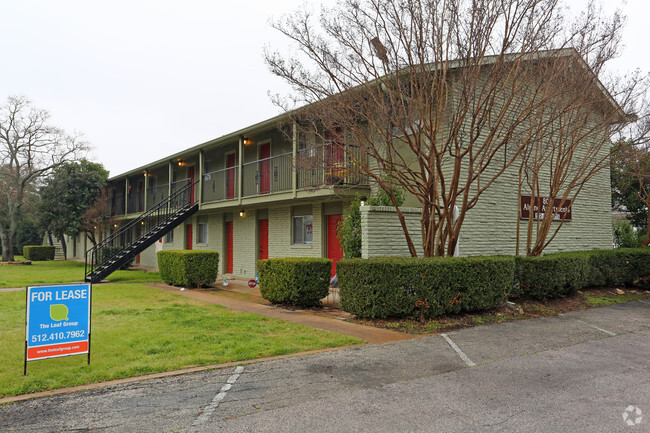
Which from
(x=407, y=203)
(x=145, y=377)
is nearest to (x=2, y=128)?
(x=407, y=203)

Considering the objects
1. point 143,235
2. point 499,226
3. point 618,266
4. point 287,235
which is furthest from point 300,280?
point 143,235

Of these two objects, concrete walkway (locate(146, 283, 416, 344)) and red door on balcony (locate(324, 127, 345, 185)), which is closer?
concrete walkway (locate(146, 283, 416, 344))

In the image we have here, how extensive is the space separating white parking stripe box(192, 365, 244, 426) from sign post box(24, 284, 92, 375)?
1974 mm

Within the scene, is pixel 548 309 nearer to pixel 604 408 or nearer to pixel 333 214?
pixel 604 408

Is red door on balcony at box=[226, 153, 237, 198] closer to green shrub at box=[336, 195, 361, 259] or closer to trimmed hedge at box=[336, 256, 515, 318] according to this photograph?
green shrub at box=[336, 195, 361, 259]

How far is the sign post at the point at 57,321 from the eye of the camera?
5129mm

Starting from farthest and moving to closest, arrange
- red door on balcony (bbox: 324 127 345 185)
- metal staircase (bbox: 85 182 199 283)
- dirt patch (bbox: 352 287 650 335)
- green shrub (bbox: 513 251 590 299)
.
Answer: metal staircase (bbox: 85 182 199 283) → red door on balcony (bbox: 324 127 345 185) → green shrub (bbox: 513 251 590 299) → dirt patch (bbox: 352 287 650 335)

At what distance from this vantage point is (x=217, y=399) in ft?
14.3

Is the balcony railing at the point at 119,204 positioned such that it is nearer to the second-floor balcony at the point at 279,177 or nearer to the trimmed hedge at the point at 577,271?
the second-floor balcony at the point at 279,177

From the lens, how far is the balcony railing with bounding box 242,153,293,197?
14367 mm

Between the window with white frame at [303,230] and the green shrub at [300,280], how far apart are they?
4727 millimetres

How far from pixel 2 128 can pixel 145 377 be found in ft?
107

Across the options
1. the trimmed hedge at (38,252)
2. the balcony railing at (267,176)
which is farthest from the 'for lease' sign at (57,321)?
the trimmed hedge at (38,252)

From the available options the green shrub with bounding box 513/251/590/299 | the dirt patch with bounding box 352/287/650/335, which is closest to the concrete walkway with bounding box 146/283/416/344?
the dirt patch with bounding box 352/287/650/335
